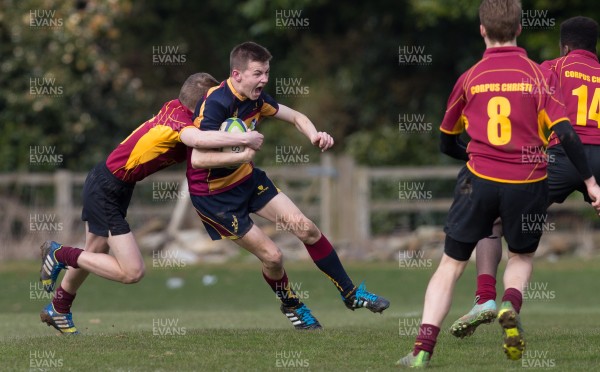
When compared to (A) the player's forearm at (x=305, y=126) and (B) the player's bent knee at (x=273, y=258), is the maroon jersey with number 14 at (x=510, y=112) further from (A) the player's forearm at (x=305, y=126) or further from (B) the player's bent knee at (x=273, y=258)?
(B) the player's bent knee at (x=273, y=258)

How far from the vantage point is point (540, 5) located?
20875 millimetres

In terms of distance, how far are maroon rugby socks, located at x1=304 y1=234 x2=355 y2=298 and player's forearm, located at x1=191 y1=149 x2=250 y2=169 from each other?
139 cm

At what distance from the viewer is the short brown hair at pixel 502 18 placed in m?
6.86

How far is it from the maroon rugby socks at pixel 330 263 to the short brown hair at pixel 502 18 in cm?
309

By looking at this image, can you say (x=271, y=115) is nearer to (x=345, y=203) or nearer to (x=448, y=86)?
(x=345, y=203)

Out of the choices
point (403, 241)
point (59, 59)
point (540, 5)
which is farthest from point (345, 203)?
point (59, 59)

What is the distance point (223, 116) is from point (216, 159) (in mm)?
443

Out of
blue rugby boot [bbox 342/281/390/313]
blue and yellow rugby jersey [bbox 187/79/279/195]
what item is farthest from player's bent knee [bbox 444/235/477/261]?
blue and yellow rugby jersey [bbox 187/79/279/195]

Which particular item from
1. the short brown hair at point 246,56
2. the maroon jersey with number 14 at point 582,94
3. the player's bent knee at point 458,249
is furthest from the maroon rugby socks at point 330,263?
the player's bent knee at point 458,249

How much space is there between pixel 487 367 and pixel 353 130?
21395 millimetres

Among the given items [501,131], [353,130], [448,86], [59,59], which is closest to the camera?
[501,131]

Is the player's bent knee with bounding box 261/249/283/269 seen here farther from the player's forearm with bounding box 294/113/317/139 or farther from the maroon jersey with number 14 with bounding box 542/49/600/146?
the maroon jersey with number 14 with bounding box 542/49/600/146

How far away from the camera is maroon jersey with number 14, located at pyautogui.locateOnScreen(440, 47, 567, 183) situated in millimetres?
6840

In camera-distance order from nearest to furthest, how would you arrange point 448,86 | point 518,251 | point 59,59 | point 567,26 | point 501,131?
point 501,131 < point 518,251 < point 567,26 < point 59,59 < point 448,86
